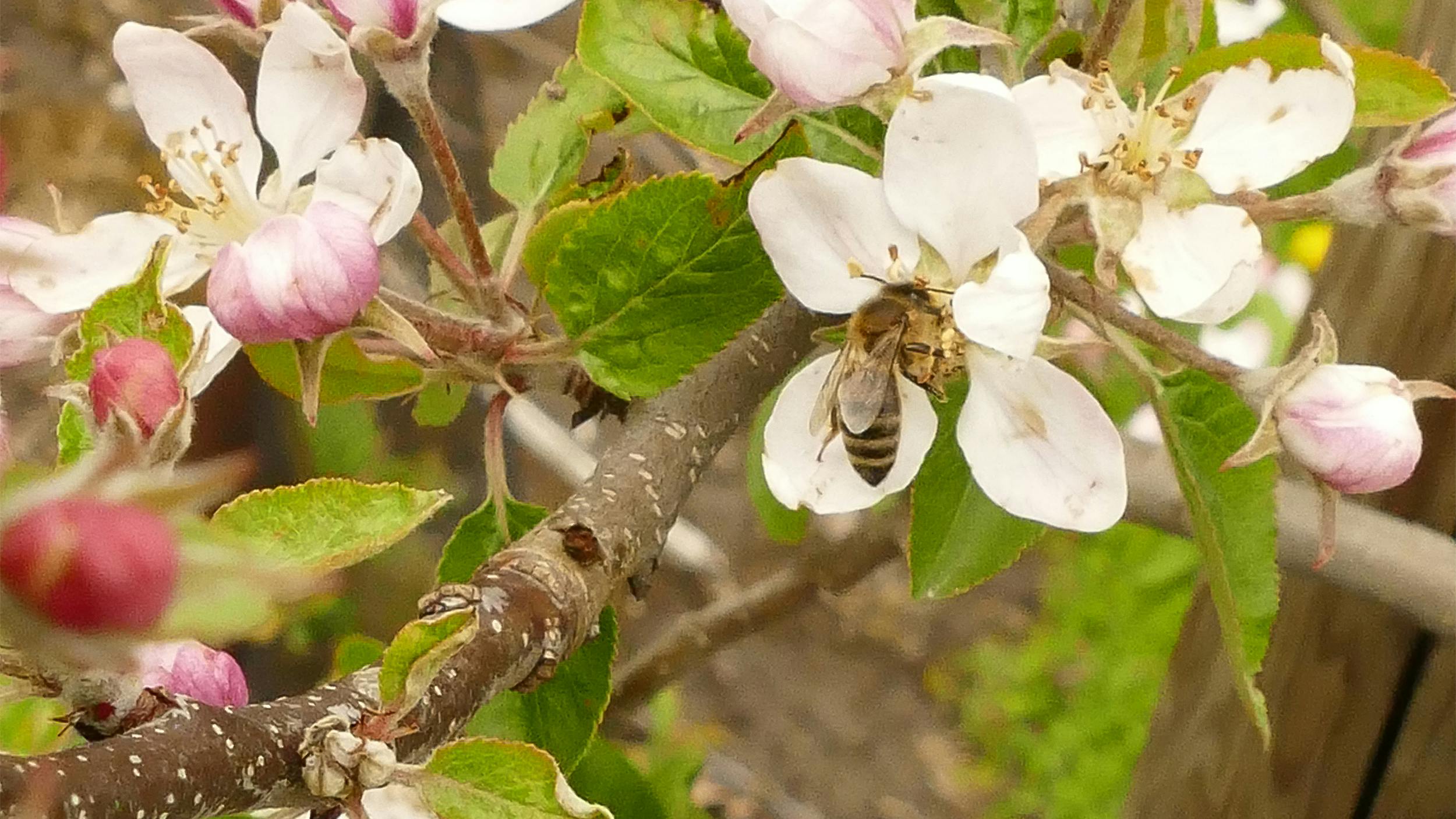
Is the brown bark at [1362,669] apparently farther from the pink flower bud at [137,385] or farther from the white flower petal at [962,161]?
the pink flower bud at [137,385]

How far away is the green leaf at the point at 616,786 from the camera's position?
936mm

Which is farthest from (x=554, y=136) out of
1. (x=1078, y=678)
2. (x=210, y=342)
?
(x=1078, y=678)

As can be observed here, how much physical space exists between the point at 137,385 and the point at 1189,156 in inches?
14.8

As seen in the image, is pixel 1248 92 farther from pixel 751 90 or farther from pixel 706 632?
pixel 706 632

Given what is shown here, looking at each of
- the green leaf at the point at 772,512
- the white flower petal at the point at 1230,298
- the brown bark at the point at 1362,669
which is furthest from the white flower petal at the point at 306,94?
the brown bark at the point at 1362,669

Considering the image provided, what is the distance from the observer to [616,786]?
37.3 inches

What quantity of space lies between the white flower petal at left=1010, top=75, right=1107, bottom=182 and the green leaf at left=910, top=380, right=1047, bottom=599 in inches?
4.8

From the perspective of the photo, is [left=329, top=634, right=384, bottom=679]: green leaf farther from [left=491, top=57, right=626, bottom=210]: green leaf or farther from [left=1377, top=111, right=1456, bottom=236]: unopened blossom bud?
[left=1377, top=111, right=1456, bottom=236]: unopened blossom bud

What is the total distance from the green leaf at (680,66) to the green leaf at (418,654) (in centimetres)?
23

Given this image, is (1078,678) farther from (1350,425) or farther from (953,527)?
(1350,425)

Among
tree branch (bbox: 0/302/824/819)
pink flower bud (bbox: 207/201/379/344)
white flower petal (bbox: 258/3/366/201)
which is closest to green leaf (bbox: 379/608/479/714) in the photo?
tree branch (bbox: 0/302/824/819)

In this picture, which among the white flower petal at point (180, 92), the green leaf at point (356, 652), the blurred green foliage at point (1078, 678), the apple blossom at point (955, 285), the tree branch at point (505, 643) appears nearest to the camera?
the tree branch at point (505, 643)

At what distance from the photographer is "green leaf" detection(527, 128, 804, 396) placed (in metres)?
0.54

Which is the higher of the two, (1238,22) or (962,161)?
(962,161)
